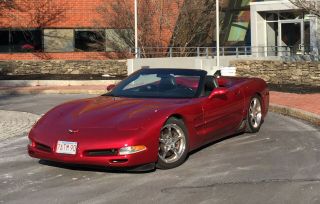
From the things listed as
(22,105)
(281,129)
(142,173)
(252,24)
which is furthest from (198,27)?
(142,173)

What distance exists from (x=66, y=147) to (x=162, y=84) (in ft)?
7.13

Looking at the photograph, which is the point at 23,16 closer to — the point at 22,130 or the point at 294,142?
the point at 22,130

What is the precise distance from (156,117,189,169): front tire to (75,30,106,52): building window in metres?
24.2

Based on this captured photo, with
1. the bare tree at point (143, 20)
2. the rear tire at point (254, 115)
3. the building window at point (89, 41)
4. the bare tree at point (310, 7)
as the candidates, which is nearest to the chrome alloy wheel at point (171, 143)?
the rear tire at point (254, 115)

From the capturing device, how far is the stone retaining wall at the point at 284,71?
18.7 metres

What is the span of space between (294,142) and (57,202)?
4651 millimetres

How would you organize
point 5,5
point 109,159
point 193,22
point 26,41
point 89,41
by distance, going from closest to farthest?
point 109,159 < point 5,5 < point 26,41 < point 193,22 < point 89,41

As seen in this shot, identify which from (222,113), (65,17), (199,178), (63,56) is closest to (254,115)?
(222,113)

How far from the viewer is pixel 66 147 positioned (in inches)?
260

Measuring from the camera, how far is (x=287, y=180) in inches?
255

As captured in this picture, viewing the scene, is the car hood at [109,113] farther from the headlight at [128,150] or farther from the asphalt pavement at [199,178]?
the asphalt pavement at [199,178]

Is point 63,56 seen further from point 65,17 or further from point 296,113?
point 296,113

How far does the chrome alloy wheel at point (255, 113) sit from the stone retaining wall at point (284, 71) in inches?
361

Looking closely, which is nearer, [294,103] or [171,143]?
[171,143]
